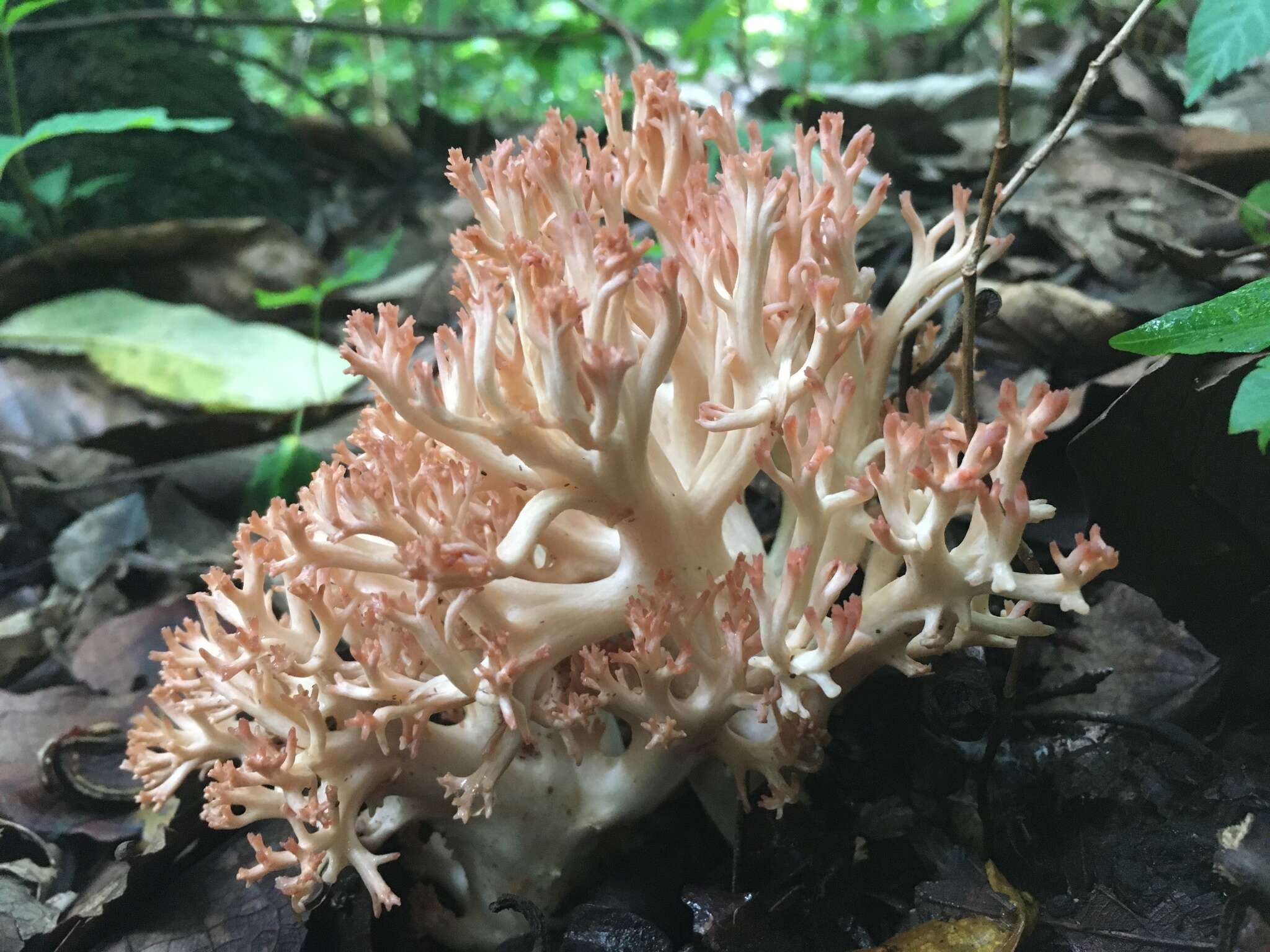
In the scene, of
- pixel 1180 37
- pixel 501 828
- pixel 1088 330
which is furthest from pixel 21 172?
pixel 1180 37

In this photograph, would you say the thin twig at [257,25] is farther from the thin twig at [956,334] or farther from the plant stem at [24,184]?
the thin twig at [956,334]

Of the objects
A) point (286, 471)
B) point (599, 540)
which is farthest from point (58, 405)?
point (599, 540)

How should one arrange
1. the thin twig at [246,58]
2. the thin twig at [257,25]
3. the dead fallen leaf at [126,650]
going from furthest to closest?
the thin twig at [246,58] < the thin twig at [257,25] < the dead fallen leaf at [126,650]

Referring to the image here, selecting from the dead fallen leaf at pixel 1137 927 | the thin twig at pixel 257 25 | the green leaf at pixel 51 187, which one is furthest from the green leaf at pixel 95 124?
the dead fallen leaf at pixel 1137 927

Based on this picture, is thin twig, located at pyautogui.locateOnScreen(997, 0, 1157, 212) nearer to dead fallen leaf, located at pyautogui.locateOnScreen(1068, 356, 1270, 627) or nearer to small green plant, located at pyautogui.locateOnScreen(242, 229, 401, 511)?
dead fallen leaf, located at pyautogui.locateOnScreen(1068, 356, 1270, 627)

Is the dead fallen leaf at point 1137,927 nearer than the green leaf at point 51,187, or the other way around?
the dead fallen leaf at point 1137,927

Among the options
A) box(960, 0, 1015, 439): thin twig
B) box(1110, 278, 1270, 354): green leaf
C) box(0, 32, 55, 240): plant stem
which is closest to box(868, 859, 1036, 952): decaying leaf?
box(960, 0, 1015, 439): thin twig
